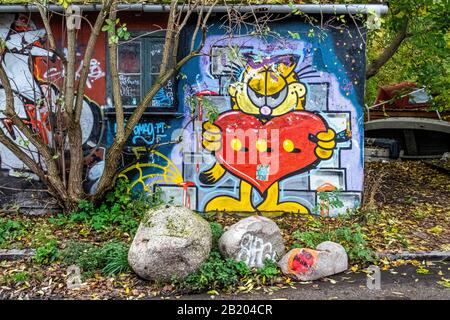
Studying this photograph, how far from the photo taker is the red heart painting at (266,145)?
7996 mm

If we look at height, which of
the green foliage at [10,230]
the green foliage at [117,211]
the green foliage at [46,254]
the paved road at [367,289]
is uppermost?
the green foliage at [117,211]

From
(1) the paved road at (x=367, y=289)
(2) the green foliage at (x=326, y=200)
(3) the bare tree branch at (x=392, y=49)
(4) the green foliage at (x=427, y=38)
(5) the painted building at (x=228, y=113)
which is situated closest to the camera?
(1) the paved road at (x=367, y=289)

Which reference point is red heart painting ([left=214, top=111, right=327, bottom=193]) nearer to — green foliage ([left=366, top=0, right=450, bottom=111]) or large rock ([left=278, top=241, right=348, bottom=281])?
large rock ([left=278, top=241, right=348, bottom=281])

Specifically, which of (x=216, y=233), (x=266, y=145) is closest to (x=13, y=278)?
(x=216, y=233)

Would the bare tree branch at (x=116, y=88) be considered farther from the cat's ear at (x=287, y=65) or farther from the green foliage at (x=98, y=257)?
the cat's ear at (x=287, y=65)

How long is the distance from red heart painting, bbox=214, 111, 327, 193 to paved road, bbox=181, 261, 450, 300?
2532mm

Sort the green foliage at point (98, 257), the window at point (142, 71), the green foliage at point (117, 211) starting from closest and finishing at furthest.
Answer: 1. the green foliage at point (98, 257)
2. the green foliage at point (117, 211)
3. the window at point (142, 71)

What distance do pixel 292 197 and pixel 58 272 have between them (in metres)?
3.96

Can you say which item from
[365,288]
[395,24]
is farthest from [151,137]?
[395,24]

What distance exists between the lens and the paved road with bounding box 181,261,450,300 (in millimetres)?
5363

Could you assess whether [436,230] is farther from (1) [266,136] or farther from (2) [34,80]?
(2) [34,80]

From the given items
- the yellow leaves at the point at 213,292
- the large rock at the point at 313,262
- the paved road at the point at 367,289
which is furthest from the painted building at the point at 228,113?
the yellow leaves at the point at 213,292

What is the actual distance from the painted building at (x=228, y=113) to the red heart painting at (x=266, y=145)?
0.02 metres

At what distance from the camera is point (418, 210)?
8.64 meters
